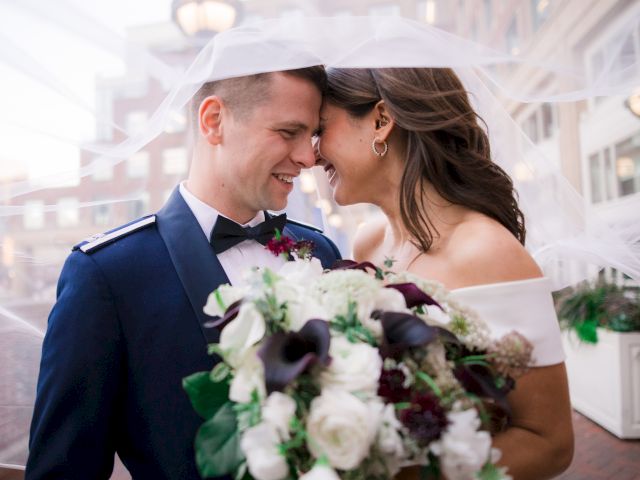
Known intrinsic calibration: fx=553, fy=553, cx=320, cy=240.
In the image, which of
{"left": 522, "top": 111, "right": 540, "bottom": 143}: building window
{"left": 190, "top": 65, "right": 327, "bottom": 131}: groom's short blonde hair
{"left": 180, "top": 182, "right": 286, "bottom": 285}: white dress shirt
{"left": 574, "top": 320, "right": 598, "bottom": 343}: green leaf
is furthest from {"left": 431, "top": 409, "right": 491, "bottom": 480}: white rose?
{"left": 574, "top": 320, "right": 598, "bottom": 343}: green leaf

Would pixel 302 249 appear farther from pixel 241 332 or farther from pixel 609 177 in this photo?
pixel 609 177

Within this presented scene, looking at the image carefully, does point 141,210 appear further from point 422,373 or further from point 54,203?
point 422,373

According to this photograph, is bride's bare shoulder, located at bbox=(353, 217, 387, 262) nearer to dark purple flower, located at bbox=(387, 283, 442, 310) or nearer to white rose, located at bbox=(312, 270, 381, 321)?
dark purple flower, located at bbox=(387, 283, 442, 310)

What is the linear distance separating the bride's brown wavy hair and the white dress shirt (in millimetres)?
553

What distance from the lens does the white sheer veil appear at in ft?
4.83

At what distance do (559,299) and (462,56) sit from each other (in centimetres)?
620

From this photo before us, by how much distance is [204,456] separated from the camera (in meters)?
0.99

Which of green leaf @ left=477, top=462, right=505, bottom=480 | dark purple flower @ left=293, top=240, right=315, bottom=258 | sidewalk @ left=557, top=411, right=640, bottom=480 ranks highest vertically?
dark purple flower @ left=293, top=240, right=315, bottom=258

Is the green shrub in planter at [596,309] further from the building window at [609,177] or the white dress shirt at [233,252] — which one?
the white dress shirt at [233,252]

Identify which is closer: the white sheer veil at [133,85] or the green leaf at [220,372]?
the green leaf at [220,372]

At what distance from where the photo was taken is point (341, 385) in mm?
937

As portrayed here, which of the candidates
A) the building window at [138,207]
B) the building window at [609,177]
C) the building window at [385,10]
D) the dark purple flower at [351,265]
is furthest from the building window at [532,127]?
the building window at [609,177]

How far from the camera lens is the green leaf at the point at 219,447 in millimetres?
984

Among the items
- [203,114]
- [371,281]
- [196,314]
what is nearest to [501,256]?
[371,281]
